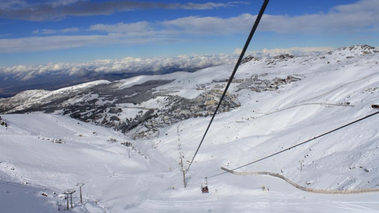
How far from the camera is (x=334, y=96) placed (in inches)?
1794

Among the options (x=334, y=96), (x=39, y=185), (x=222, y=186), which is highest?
(x=334, y=96)

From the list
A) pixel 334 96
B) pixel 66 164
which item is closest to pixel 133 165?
pixel 66 164

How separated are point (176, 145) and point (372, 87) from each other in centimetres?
3575

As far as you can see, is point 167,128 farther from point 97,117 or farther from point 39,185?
point 97,117

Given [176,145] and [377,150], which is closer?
[377,150]

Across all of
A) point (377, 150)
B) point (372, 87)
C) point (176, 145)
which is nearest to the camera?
point (377, 150)

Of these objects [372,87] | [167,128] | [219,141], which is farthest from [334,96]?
[167,128]

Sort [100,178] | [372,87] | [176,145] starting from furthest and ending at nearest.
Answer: [176,145] < [372,87] < [100,178]

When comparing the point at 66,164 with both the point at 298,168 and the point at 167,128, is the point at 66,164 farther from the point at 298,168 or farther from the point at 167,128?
the point at 167,128

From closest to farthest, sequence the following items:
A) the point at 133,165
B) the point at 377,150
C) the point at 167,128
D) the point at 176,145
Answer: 1. the point at 377,150
2. the point at 133,165
3. the point at 176,145
4. the point at 167,128

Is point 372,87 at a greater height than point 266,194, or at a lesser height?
greater

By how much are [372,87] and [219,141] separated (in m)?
27.5

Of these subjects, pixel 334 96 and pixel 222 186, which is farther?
pixel 334 96

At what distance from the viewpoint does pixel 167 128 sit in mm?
66875
